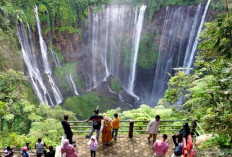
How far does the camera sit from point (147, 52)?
1022 inches

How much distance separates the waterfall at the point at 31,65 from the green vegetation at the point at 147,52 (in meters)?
12.1

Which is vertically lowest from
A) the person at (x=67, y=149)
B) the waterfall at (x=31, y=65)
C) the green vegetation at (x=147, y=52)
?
the person at (x=67, y=149)

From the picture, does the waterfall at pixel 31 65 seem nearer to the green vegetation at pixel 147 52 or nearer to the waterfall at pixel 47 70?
the waterfall at pixel 47 70

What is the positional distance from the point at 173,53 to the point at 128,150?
19726mm

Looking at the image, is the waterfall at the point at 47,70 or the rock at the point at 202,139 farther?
the waterfall at the point at 47,70

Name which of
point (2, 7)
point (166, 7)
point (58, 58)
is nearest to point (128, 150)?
point (2, 7)

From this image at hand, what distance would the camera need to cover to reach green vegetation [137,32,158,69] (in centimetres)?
2545

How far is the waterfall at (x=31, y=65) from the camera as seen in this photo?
18391 millimetres

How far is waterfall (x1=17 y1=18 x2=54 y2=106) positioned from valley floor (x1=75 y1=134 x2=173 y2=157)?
12.7 metres

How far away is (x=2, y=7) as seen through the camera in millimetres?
15281

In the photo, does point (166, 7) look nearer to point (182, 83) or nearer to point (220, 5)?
point (220, 5)

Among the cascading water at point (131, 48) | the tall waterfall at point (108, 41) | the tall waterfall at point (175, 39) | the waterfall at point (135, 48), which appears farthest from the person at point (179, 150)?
the waterfall at point (135, 48)

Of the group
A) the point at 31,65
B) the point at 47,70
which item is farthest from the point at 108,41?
the point at 31,65

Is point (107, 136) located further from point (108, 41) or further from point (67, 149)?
point (108, 41)
